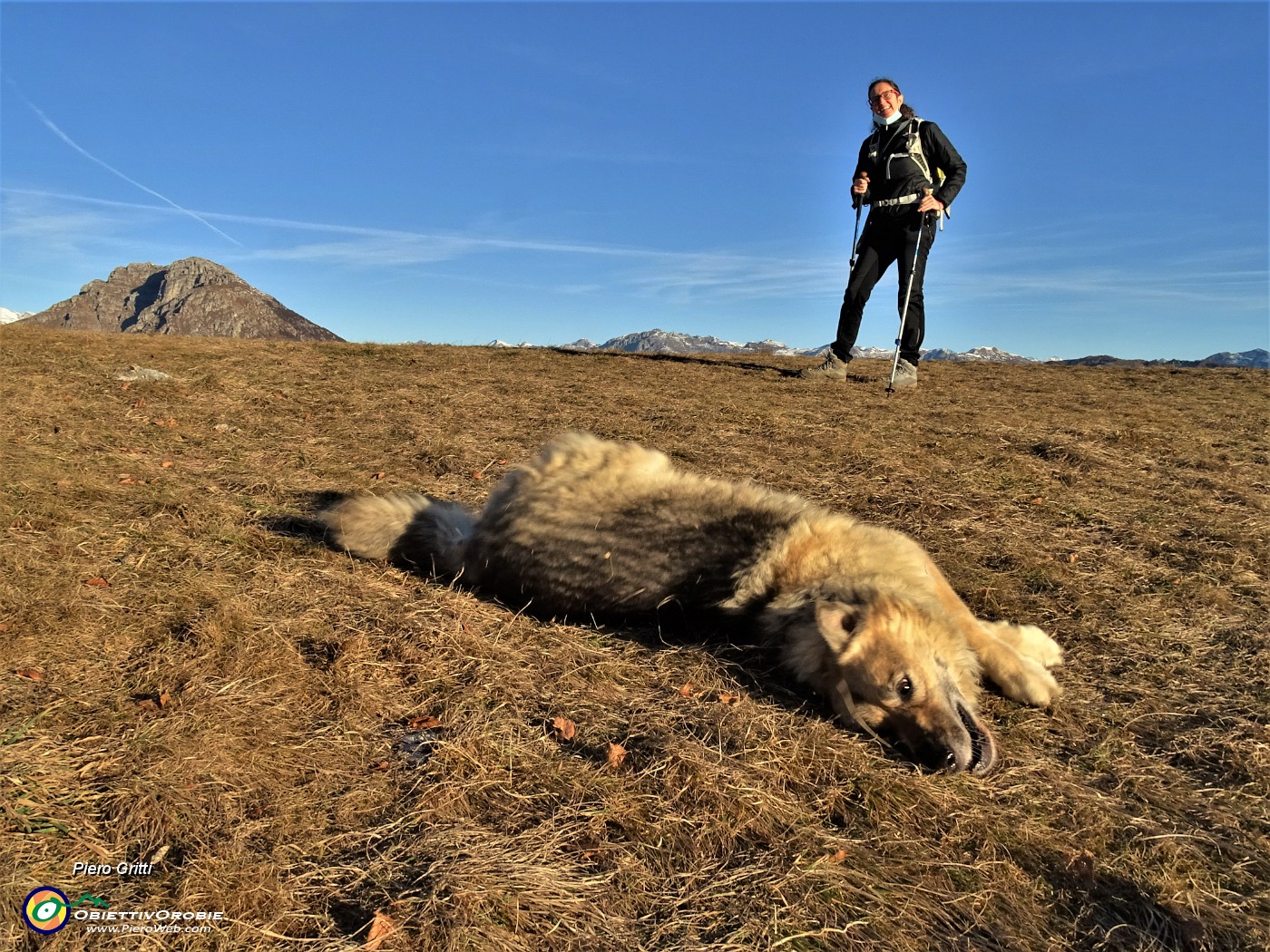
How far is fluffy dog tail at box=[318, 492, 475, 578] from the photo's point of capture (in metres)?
4.59

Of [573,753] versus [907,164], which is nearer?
[573,753]

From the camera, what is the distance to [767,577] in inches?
144

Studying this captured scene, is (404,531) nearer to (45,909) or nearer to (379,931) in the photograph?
(45,909)

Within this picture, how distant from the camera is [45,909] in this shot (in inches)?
75.9

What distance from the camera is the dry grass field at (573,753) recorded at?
6.80ft

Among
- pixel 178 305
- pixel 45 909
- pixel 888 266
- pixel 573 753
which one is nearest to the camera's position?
pixel 45 909

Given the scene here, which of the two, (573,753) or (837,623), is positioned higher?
(837,623)

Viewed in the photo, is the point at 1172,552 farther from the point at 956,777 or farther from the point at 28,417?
the point at 28,417

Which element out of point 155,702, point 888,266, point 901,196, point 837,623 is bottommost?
point 155,702

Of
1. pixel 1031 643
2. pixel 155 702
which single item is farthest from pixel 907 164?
pixel 155 702

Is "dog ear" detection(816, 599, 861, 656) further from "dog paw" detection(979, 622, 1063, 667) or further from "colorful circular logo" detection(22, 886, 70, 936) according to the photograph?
"colorful circular logo" detection(22, 886, 70, 936)

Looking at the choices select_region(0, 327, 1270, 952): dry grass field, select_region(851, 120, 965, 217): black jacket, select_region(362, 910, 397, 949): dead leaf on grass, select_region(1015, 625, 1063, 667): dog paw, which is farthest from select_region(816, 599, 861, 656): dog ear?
select_region(851, 120, 965, 217): black jacket

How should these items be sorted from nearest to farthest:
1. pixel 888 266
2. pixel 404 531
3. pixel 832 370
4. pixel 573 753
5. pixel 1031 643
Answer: pixel 573 753, pixel 1031 643, pixel 404 531, pixel 888 266, pixel 832 370

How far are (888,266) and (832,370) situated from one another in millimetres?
1687
